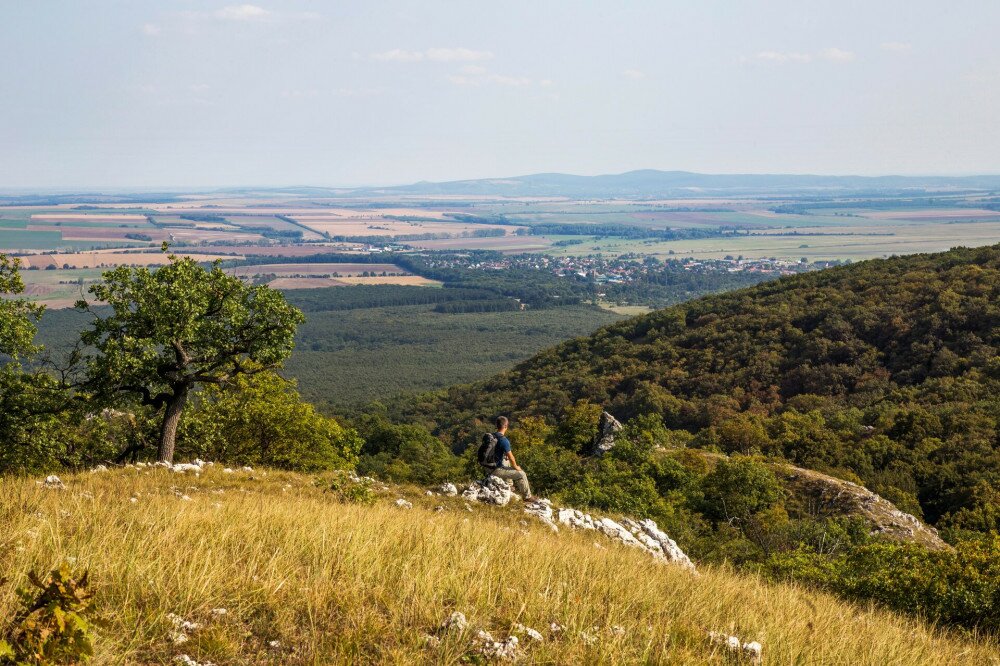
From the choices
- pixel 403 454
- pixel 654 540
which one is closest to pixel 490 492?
pixel 654 540

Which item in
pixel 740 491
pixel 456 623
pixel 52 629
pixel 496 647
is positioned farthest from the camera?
pixel 740 491

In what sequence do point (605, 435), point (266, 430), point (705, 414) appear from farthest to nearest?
point (705, 414), point (605, 435), point (266, 430)

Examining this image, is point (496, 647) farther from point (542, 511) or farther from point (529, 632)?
point (542, 511)

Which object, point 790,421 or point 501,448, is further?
point 790,421

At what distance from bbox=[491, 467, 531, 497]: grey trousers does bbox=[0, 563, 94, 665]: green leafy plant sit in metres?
13.4

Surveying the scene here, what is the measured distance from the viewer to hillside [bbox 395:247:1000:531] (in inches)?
1313

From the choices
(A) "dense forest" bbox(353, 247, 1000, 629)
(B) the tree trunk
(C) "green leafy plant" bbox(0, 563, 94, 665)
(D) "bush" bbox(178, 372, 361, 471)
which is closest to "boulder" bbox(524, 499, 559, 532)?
(A) "dense forest" bbox(353, 247, 1000, 629)

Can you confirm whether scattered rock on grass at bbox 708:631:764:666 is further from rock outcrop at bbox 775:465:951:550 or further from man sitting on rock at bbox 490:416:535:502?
rock outcrop at bbox 775:465:951:550

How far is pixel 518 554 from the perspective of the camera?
824 cm

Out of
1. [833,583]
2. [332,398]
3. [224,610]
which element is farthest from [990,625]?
[332,398]

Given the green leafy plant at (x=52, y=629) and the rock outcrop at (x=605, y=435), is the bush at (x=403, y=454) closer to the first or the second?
the rock outcrop at (x=605, y=435)

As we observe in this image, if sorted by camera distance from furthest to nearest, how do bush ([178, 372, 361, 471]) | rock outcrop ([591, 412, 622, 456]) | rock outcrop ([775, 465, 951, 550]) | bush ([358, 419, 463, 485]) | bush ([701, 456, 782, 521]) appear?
1. bush ([358, 419, 463, 485])
2. rock outcrop ([591, 412, 622, 456])
3. bush ([178, 372, 361, 471])
4. bush ([701, 456, 782, 521])
5. rock outcrop ([775, 465, 951, 550])

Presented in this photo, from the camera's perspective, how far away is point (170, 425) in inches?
835

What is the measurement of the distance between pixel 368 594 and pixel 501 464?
1158 centimetres
